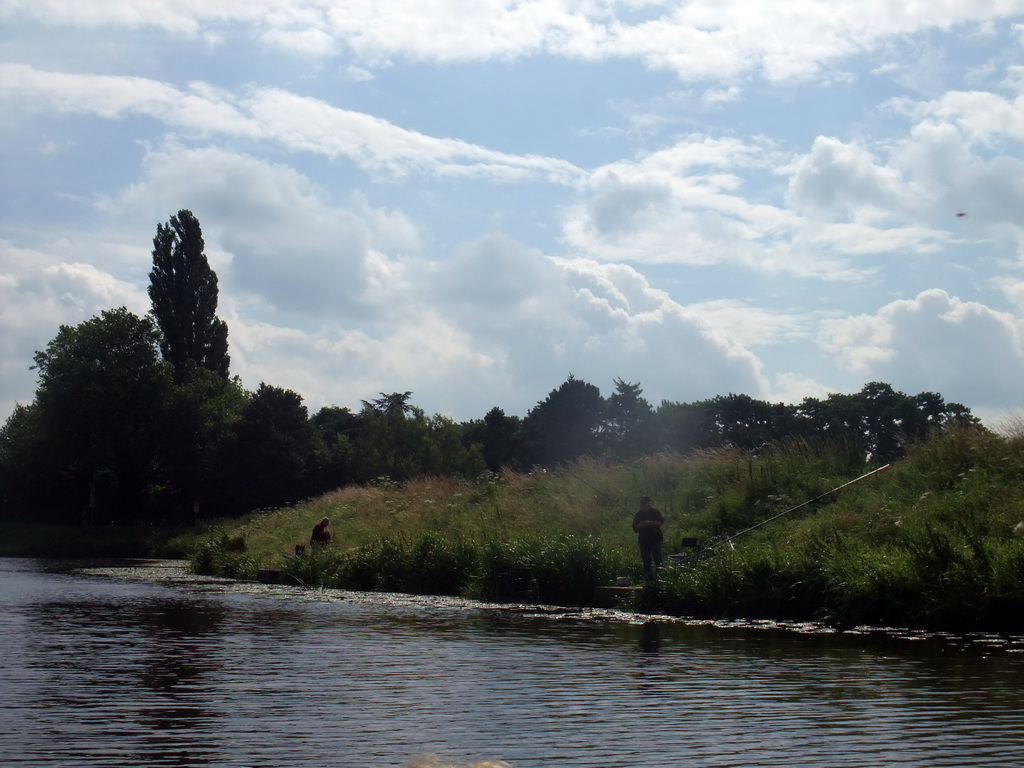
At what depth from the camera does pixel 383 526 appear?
3212 cm

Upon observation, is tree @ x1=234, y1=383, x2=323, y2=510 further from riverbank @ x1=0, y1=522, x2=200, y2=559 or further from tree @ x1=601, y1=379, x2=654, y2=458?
tree @ x1=601, y1=379, x2=654, y2=458

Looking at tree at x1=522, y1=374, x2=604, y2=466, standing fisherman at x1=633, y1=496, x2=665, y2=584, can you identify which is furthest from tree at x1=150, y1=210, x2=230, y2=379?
standing fisherman at x1=633, y1=496, x2=665, y2=584

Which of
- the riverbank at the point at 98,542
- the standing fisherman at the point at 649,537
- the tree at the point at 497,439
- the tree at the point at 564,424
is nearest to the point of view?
the standing fisherman at the point at 649,537

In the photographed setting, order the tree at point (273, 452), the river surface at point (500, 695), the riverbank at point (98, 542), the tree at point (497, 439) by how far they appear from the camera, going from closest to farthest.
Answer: the river surface at point (500, 695)
the riverbank at point (98, 542)
the tree at point (273, 452)
the tree at point (497, 439)

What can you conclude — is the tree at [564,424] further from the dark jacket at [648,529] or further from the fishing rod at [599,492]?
the dark jacket at [648,529]

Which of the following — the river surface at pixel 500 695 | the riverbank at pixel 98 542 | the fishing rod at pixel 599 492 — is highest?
the fishing rod at pixel 599 492

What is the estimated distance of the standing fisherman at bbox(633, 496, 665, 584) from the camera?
67.3 ft

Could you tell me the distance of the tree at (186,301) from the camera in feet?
235

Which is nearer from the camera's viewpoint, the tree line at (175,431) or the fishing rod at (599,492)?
the fishing rod at (599,492)

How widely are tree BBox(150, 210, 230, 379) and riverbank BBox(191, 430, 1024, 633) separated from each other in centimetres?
3777

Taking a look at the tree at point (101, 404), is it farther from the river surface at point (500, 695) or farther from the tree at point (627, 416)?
the river surface at point (500, 695)

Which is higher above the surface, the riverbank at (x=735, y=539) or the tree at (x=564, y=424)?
the tree at (x=564, y=424)

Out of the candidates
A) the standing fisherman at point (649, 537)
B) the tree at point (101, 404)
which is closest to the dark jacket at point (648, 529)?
the standing fisherman at point (649, 537)

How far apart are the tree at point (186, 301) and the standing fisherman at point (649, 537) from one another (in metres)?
55.5
